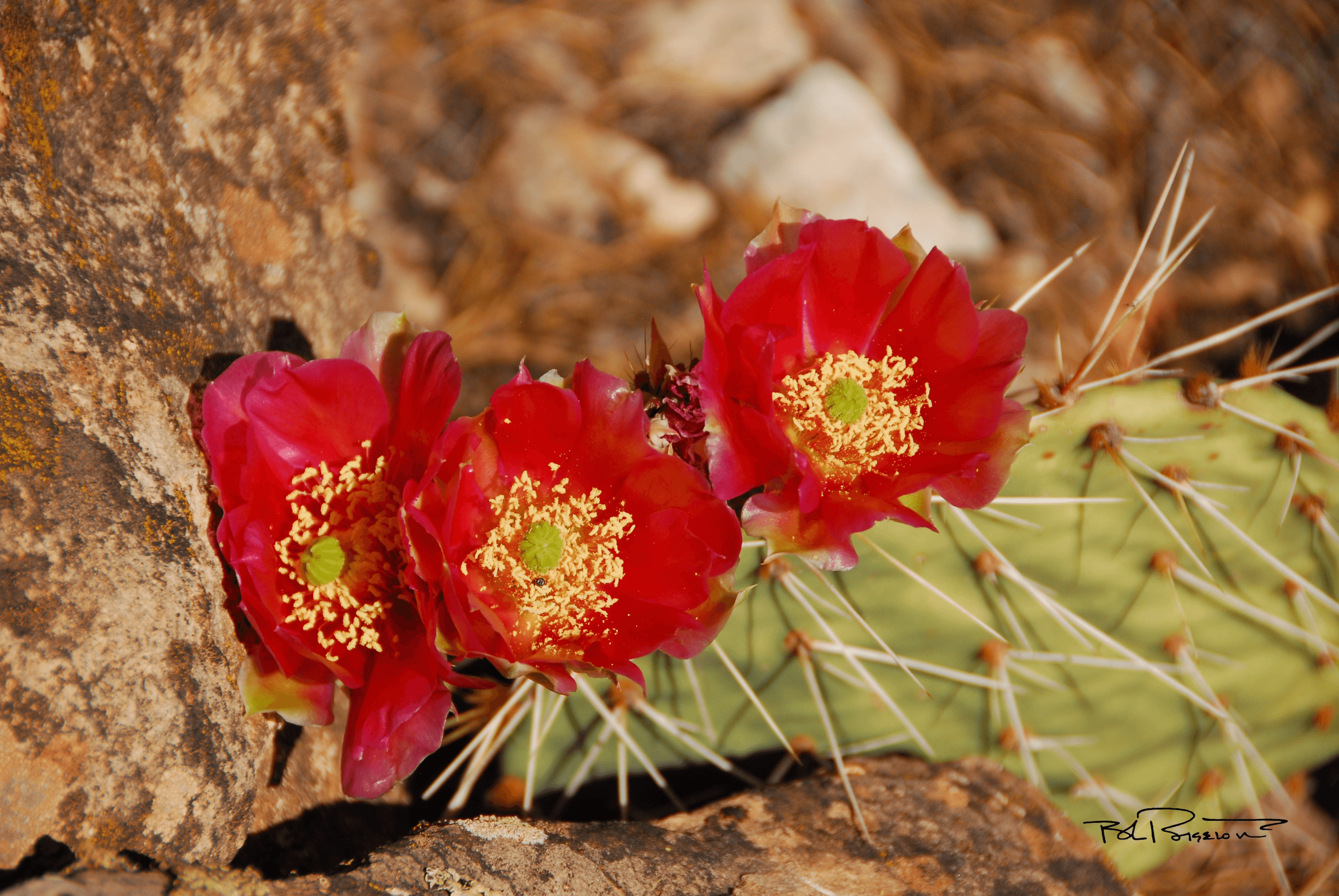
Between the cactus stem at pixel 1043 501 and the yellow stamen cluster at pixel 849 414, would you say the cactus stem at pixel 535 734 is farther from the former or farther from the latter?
the cactus stem at pixel 1043 501

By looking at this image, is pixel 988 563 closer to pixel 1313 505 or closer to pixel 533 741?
pixel 1313 505

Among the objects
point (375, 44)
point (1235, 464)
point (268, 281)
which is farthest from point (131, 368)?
point (375, 44)

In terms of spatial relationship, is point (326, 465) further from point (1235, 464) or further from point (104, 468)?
point (1235, 464)

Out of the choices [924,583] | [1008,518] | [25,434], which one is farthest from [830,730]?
[25,434]

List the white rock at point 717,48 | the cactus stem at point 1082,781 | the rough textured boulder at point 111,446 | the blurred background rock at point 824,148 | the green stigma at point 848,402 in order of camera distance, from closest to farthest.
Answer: the rough textured boulder at point 111,446
the green stigma at point 848,402
the cactus stem at point 1082,781
the blurred background rock at point 824,148
the white rock at point 717,48

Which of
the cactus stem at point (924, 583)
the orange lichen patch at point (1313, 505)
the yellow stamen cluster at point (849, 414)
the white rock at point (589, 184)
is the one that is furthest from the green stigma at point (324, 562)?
the white rock at point (589, 184)
